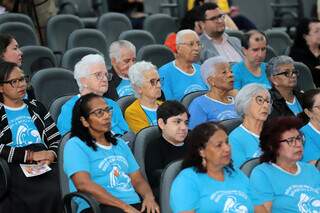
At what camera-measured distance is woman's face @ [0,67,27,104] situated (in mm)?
5355

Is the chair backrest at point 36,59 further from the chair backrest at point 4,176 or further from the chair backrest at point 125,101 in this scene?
the chair backrest at point 4,176

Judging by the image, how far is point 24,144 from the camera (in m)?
5.39

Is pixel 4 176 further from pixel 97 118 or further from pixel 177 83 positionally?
pixel 177 83

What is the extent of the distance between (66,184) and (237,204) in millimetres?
1113

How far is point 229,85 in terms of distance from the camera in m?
6.18

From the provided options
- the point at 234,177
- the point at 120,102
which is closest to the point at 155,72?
the point at 120,102

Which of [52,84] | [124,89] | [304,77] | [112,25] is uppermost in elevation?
[52,84]

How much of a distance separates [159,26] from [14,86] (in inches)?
165

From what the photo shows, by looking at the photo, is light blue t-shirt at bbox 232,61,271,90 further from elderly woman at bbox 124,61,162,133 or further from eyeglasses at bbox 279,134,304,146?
eyeglasses at bbox 279,134,304,146

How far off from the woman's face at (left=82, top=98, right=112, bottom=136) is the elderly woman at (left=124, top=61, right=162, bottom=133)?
0.88 meters

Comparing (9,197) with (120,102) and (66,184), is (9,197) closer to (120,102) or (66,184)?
(66,184)

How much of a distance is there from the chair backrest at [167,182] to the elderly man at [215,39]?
3129mm

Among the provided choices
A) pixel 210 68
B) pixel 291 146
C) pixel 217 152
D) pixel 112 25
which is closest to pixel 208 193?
pixel 217 152

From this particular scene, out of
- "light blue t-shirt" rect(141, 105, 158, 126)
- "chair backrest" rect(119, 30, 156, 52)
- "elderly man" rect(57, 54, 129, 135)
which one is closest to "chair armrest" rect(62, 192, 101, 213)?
"elderly man" rect(57, 54, 129, 135)
